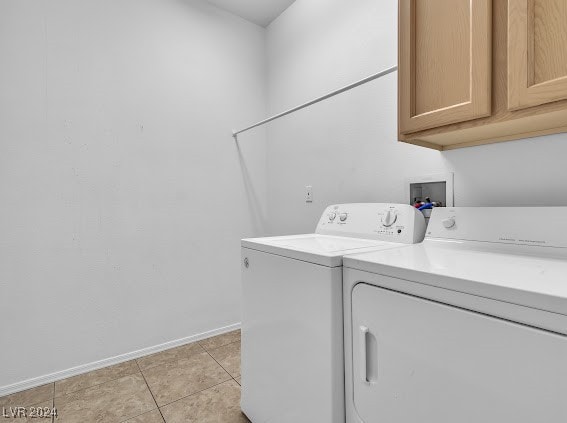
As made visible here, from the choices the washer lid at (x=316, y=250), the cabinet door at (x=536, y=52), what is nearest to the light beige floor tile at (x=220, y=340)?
the washer lid at (x=316, y=250)

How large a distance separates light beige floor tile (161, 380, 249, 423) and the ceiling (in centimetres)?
267

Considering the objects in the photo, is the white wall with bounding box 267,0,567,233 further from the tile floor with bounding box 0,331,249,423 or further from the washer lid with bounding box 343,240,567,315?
the tile floor with bounding box 0,331,249,423

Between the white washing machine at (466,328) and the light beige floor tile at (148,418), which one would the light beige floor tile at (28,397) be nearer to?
the light beige floor tile at (148,418)

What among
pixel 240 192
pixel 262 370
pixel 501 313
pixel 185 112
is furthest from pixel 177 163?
pixel 501 313

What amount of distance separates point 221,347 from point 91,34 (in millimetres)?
2225

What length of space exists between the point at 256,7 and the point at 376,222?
200 cm

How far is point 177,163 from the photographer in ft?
7.13

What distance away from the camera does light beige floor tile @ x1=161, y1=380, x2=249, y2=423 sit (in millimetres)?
1450

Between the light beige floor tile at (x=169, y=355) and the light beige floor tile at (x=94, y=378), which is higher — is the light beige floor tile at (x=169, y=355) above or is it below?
below

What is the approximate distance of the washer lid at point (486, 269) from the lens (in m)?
0.58

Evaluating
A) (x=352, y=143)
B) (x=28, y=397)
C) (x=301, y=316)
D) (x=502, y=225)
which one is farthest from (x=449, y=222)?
(x=28, y=397)

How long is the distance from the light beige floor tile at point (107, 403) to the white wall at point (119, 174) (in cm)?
27

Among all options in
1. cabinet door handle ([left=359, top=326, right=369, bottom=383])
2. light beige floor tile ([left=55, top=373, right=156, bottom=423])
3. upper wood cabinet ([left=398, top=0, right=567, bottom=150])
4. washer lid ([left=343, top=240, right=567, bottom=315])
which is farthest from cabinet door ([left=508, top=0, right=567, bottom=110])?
light beige floor tile ([left=55, top=373, right=156, bottom=423])

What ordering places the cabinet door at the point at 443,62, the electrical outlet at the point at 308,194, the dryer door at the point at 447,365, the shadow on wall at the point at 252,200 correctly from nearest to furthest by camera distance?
the dryer door at the point at 447,365 → the cabinet door at the point at 443,62 → the electrical outlet at the point at 308,194 → the shadow on wall at the point at 252,200
